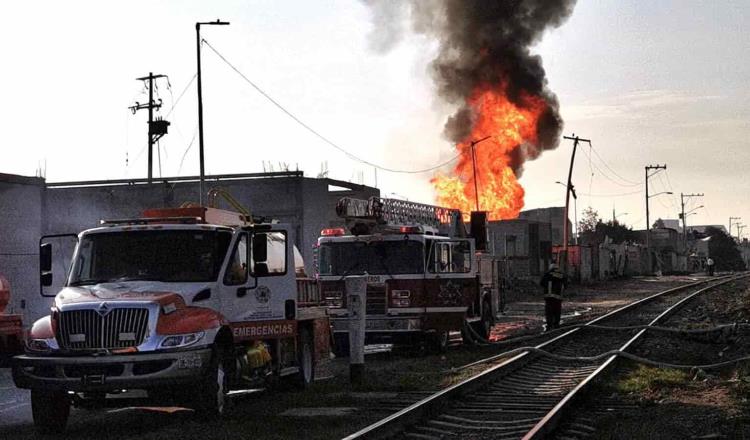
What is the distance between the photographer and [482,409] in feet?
41.7

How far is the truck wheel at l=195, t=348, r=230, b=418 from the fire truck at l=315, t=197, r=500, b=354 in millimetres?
8783

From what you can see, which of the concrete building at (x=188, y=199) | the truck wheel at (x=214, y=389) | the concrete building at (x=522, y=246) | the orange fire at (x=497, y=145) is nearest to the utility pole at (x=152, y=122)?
the concrete building at (x=188, y=199)

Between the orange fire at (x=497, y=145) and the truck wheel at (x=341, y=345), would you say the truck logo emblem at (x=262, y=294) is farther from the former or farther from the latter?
the orange fire at (x=497, y=145)

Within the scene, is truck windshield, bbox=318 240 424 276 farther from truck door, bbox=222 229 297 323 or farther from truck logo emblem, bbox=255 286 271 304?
truck logo emblem, bbox=255 286 271 304

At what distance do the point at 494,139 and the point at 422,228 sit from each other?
107ft

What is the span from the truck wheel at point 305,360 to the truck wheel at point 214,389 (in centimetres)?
295

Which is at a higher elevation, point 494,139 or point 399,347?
point 494,139

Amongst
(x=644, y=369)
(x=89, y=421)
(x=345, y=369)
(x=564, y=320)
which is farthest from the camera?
(x=564, y=320)

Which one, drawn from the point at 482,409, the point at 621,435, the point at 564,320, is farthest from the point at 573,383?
the point at 564,320

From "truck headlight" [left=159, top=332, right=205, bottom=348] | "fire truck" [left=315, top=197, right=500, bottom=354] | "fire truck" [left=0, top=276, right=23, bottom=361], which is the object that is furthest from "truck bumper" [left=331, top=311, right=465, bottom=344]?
"truck headlight" [left=159, top=332, right=205, bottom=348]

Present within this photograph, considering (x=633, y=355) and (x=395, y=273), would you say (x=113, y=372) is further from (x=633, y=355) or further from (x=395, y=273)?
(x=633, y=355)

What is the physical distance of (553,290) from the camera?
26328 mm

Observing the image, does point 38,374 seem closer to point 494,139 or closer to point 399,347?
point 399,347

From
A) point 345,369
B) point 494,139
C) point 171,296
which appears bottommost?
point 345,369
